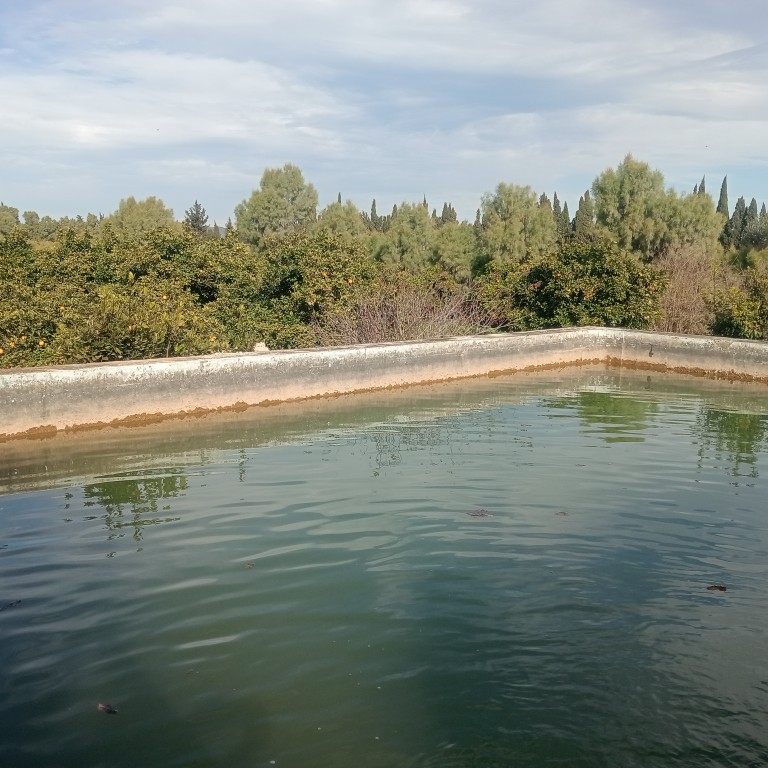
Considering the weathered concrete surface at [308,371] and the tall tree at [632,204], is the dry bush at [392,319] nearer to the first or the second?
the weathered concrete surface at [308,371]

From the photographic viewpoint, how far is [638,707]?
3.51 metres

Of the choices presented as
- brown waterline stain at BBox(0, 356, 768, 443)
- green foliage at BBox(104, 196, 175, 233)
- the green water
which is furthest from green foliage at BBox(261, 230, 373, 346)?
green foliage at BBox(104, 196, 175, 233)

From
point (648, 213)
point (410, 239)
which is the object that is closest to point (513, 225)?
point (410, 239)

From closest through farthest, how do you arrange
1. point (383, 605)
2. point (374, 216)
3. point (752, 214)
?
1. point (383, 605)
2. point (752, 214)
3. point (374, 216)

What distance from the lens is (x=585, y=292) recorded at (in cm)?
1709

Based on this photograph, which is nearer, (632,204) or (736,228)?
(632,204)

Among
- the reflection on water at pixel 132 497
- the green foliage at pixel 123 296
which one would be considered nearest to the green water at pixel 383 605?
the reflection on water at pixel 132 497

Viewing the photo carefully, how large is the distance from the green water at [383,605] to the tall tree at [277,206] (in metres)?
41.4

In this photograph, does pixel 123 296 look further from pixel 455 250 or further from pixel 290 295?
pixel 455 250

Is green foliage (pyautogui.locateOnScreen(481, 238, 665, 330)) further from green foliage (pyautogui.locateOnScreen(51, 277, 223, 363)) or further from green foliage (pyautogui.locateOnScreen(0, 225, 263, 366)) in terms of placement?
green foliage (pyautogui.locateOnScreen(51, 277, 223, 363))

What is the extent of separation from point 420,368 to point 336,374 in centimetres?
165

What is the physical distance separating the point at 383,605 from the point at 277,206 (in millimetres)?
46204

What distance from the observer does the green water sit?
11.0ft

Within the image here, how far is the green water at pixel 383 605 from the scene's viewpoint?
3.34 meters
